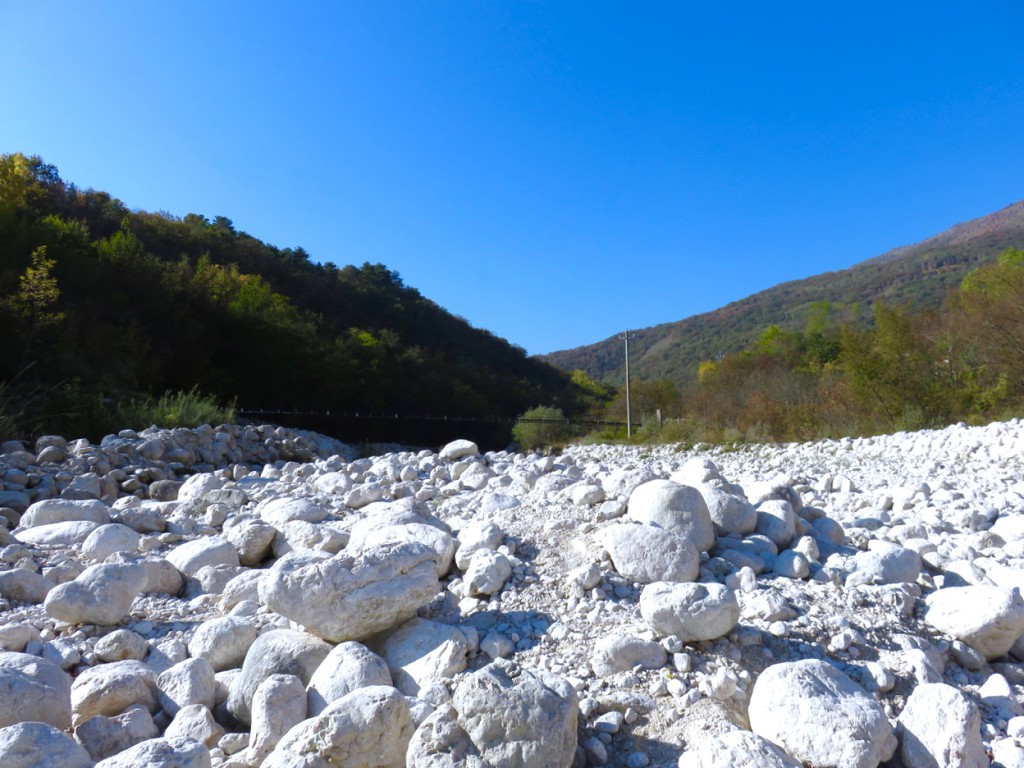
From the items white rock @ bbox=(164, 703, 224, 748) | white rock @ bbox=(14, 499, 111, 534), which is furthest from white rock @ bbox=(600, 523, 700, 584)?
white rock @ bbox=(14, 499, 111, 534)

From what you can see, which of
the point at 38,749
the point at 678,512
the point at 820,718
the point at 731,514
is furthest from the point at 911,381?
the point at 38,749

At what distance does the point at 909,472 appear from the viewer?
290 inches

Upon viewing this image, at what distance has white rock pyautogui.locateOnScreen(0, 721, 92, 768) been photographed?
170 centimetres

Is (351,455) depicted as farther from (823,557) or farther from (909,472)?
(823,557)

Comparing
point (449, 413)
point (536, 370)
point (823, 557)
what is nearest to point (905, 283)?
point (536, 370)

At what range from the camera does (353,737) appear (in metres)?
1.77

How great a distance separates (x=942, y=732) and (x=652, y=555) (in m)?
1.11

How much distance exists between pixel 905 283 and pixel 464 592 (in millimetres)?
52719

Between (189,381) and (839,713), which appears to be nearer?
(839,713)

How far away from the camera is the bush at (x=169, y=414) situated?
1004cm

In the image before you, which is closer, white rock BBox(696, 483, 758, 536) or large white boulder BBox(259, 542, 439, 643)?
large white boulder BBox(259, 542, 439, 643)

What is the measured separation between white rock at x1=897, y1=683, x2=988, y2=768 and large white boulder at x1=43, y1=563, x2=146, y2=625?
284 cm

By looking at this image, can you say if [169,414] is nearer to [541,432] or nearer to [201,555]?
[201,555]

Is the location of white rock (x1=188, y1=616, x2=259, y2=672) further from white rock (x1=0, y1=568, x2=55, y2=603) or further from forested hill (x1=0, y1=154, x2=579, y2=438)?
forested hill (x1=0, y1=154, x2=579, y2=438)
